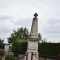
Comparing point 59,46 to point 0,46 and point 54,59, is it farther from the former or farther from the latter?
point 0,46

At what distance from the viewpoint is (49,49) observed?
87.2ft

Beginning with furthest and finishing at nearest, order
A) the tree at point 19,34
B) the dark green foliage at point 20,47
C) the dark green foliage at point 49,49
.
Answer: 1. the tree at point 19,34
2. the dark green foliage at point 20,47
3. the dark green foliage at point 49,49

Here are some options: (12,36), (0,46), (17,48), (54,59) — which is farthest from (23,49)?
(0,46)

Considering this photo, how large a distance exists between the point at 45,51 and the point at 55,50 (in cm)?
128

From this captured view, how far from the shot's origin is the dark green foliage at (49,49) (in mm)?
26108

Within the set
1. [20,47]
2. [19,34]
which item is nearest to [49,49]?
[20,47]

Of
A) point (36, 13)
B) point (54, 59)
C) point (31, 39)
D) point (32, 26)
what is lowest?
point (54, 59)

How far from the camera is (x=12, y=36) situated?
57938mm

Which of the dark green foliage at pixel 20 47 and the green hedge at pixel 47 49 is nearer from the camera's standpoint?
the green hedge at pixel 47 49

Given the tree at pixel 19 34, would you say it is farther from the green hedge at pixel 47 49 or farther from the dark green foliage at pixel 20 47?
the green hedge at pixel 47 49

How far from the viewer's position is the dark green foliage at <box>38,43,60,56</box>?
2611 cm

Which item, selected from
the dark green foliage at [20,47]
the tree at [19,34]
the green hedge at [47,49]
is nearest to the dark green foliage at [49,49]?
the green hedge at [47,49]

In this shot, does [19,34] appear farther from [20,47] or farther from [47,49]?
[47,49]

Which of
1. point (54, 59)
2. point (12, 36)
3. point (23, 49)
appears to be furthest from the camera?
point (12, 36)
